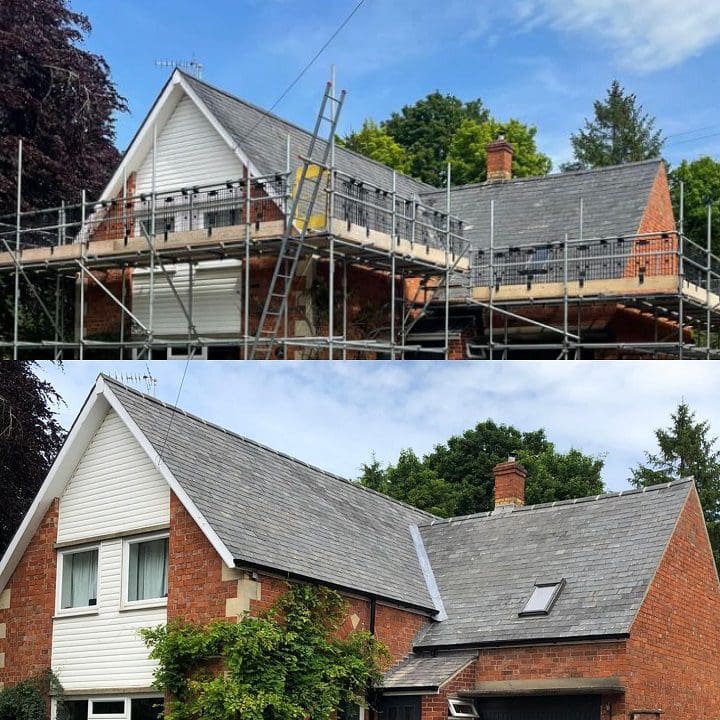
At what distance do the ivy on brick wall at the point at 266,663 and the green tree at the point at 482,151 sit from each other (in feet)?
120

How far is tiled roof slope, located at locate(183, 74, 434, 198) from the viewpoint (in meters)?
28.8

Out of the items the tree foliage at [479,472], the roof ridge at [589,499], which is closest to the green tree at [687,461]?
the tree foliage at [479,472]

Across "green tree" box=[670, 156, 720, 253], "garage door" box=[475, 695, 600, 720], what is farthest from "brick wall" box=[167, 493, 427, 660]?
"green tree" box=[670, 156, 720, 253]

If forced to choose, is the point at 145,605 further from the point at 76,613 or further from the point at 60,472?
the point at 60,472

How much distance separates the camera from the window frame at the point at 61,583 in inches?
797

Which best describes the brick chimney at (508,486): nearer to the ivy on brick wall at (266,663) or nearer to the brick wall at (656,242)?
the brick wall at (656,242)

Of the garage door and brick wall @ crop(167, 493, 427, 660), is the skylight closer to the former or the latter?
the garage door

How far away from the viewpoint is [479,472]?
4622 centimetres

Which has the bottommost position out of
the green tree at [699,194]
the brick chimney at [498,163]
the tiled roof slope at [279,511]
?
the tiled roof slope at [279,511]

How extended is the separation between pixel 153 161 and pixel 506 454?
22053 millimetres

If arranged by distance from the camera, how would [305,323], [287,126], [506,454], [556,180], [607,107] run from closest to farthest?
[305,323] < [287,126] < [556,180] < [506,454] < [607,107]

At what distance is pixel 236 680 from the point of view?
57.5 ft

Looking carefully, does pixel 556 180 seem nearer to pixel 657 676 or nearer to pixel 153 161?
pixel 153 161

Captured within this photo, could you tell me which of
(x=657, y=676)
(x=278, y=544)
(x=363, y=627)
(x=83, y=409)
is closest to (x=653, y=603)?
(x=657, y=676)
